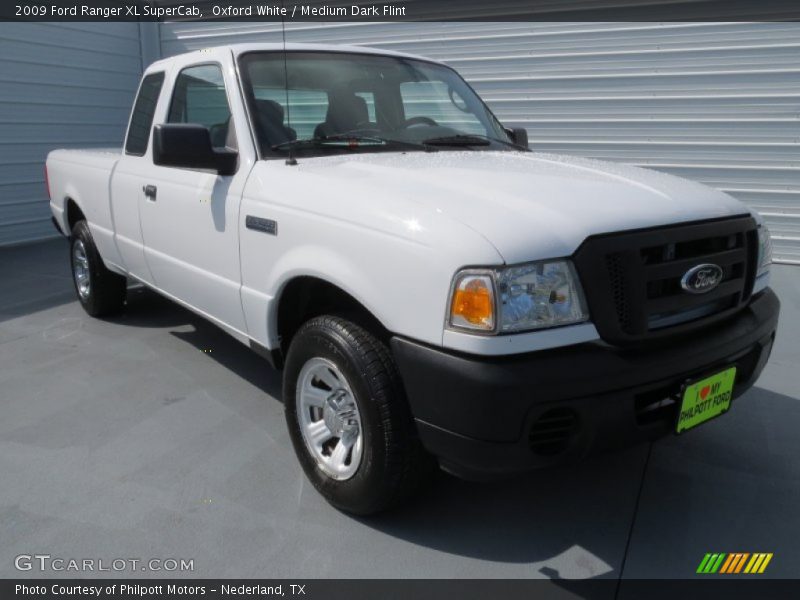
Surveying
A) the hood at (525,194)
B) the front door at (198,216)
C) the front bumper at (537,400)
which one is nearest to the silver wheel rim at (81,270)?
the front door at (198,216)

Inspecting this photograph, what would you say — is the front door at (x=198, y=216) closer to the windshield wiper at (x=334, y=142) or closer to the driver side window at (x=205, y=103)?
the driver side window at (x=205, y=103)

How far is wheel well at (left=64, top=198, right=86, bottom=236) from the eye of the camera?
5.23m

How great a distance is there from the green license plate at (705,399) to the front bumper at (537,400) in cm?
4

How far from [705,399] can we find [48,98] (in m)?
9.44

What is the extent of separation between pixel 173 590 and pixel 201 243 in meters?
1.63

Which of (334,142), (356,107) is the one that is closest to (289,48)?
(356,107)

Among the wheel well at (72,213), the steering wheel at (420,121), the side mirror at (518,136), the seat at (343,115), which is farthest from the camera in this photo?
the wheel well at (72,213)

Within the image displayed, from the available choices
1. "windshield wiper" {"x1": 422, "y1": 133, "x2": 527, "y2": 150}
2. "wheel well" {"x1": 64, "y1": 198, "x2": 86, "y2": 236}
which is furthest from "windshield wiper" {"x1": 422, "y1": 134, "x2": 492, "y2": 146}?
"wheel well" {"x1": 64, "y1": 198, "x2": 86, "y2": 236}

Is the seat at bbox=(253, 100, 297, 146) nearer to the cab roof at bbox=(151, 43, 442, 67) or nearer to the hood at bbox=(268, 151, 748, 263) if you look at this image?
the hood at bbox=(268, 151, 748, 263)

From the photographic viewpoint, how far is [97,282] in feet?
16.5

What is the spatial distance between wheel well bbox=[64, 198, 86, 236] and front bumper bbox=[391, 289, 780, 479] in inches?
157

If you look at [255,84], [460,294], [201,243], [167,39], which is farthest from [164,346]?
[167,39]

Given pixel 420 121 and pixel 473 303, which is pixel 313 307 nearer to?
pixel 473 303

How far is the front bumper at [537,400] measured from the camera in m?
1.98
